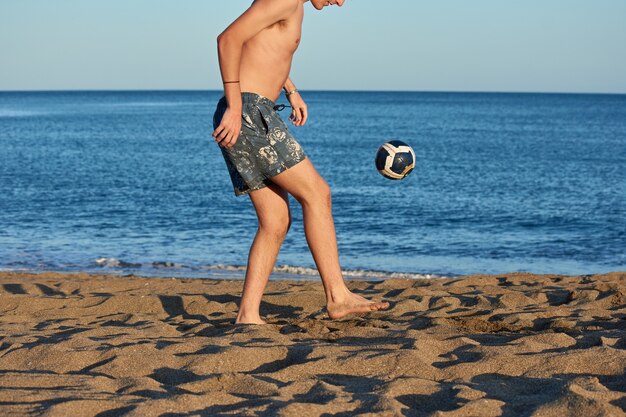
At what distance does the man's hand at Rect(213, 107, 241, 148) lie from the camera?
4.95 meters

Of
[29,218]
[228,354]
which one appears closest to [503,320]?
[228,354]

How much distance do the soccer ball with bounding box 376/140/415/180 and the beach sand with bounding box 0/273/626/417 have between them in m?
0.95

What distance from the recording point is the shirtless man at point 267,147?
16.3 feet

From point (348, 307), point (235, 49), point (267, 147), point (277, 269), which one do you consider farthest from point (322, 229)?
point (277, 269)

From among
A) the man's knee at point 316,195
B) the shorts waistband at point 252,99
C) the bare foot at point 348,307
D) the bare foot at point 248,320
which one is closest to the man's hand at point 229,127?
the shorts waistband at point 252,99

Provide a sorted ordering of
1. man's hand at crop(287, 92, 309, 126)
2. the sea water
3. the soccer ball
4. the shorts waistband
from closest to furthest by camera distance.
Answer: the shorts waistband < man's hand at crop(287, 92, 309, 126) < the soccer ball < the sea water

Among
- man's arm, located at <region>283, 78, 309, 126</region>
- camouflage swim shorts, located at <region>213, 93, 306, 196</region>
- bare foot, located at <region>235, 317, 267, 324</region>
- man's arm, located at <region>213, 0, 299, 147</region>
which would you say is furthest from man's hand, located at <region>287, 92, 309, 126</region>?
bare foot, located at <region>235, 317, 267, 324</region>

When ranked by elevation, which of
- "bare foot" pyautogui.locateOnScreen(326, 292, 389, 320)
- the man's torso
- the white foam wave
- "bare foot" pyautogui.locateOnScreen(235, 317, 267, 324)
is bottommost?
the white foam wave

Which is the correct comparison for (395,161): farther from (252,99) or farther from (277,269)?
(277,269)

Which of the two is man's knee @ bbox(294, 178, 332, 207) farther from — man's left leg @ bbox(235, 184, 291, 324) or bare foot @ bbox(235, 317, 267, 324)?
bare foot @ bbox(235, 317, 267, 324)

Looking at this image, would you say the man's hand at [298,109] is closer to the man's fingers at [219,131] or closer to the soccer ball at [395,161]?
the soccer ball at [395,161]

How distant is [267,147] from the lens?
504 centimetres

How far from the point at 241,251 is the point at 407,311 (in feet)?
25.4

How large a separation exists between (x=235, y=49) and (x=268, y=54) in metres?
0.28
